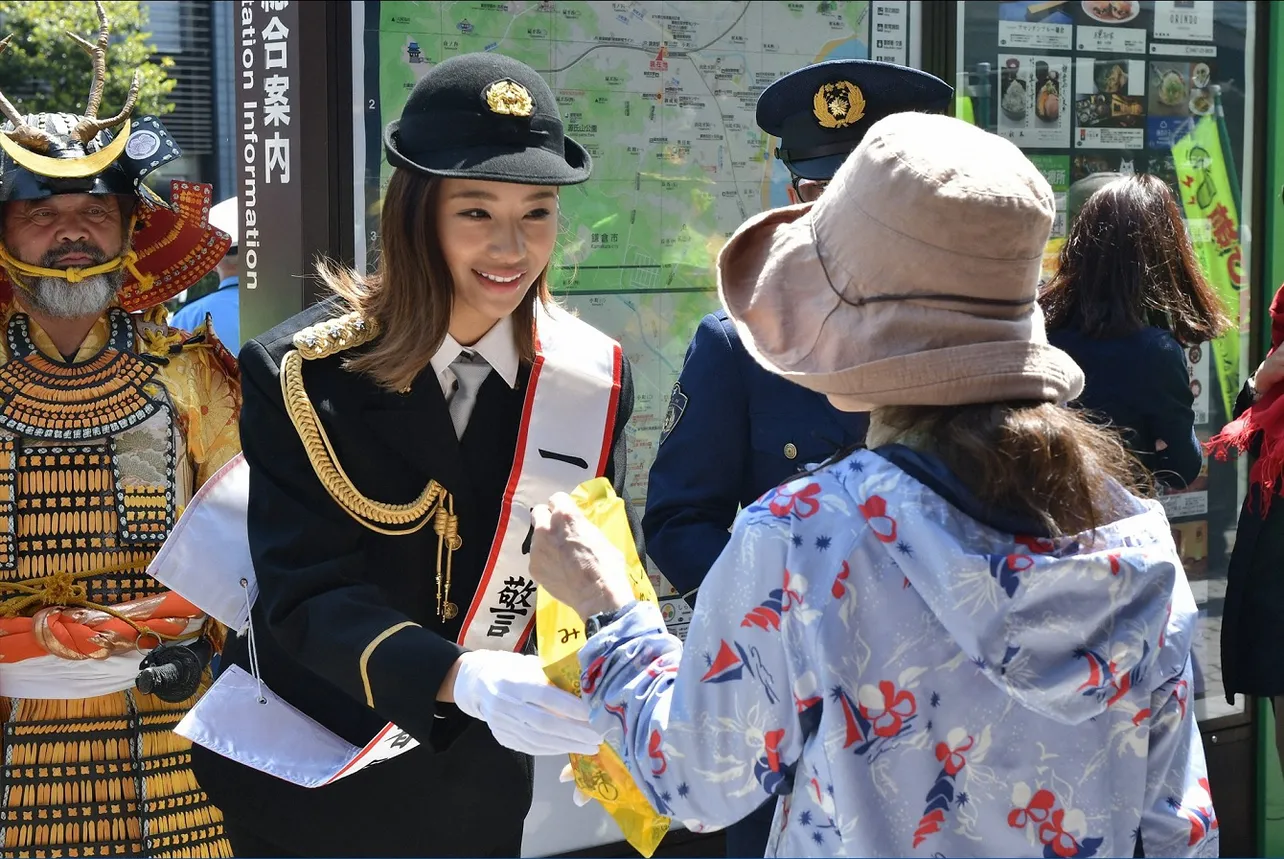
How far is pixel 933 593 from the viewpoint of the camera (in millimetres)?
1417

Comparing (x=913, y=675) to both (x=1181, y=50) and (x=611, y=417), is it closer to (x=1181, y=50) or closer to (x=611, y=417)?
(x=611, y=417)

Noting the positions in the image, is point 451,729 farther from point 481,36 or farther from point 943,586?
point 481,36

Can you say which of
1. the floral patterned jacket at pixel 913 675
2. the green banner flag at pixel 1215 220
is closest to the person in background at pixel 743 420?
the floral patterned jacket at pixel 913 675

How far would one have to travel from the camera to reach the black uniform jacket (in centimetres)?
210

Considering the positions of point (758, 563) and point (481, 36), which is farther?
point (481, 36)

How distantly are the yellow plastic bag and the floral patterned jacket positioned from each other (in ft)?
1.26

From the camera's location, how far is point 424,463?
226cm

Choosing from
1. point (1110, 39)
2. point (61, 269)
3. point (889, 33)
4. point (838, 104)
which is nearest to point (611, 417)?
point (838, 104)

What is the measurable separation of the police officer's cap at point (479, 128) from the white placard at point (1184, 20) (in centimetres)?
324

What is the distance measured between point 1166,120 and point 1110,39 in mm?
376

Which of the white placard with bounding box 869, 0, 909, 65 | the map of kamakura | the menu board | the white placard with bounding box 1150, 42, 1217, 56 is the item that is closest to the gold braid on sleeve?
the map of kamakura

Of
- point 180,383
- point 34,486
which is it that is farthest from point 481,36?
point 34,486

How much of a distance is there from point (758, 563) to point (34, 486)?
6.91ft

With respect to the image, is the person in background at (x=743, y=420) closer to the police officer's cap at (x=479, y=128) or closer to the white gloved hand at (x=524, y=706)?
the police officer's cap at (x=479, y=128)
